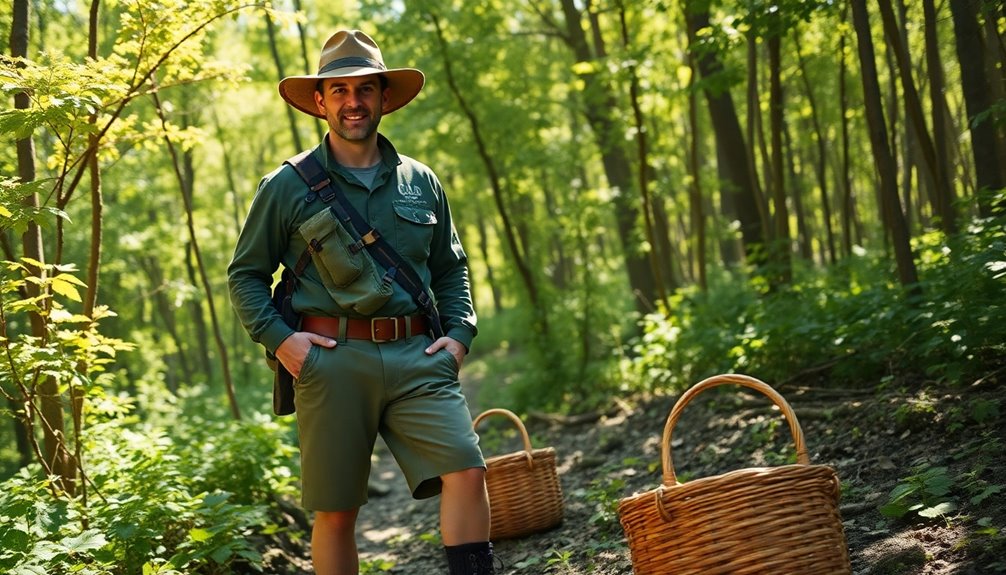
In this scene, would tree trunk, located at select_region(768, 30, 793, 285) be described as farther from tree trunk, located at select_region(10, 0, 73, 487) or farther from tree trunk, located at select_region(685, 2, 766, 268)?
tree trunk, located at select_region(10, 0, 73, 487)

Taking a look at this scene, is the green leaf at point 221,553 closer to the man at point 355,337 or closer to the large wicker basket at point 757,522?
the man at point 355,337

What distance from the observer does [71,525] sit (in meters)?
4.29

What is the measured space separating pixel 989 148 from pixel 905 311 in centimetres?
151

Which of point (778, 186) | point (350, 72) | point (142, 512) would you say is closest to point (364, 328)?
point (350, 72)

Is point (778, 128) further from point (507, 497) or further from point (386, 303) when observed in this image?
point (386, 303)

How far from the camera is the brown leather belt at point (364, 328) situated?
3568 mm

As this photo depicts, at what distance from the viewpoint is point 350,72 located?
3.70 m

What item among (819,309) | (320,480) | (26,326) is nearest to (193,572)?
(320,480)

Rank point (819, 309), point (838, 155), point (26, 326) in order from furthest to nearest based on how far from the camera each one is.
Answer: point (838, 155) → point (26, 326) → point (819, 309)

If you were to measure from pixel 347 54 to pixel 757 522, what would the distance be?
2.44 meters

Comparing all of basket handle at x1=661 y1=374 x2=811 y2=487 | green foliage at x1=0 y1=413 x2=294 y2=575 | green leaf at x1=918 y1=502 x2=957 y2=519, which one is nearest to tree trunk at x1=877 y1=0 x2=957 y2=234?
green leaf at x1=918 y1=502 x2=957 y2=519

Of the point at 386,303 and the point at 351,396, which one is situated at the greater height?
the point at 386,303

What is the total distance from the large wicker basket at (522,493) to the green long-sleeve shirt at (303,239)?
6.33ft

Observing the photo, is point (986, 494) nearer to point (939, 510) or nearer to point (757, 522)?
point (939, 510)
